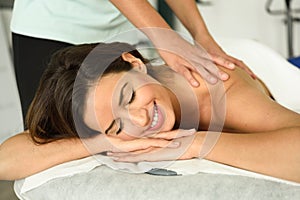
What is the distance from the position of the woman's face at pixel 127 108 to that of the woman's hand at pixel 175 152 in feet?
0.14

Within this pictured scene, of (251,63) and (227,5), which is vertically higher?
(251,63)

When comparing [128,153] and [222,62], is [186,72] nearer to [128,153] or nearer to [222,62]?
[222,62]

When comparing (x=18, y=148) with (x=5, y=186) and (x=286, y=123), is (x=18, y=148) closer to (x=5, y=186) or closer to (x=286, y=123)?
(x=5, y=186)

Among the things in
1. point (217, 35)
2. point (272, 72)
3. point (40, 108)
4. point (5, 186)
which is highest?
point (40, 108)

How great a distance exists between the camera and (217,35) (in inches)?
143

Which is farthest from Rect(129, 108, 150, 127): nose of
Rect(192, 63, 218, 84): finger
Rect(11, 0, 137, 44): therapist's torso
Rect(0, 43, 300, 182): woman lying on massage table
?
Rect(11, 0, 137, 44): therapist's torso

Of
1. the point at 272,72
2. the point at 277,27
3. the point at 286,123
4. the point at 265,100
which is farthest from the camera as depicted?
the point at 277,27

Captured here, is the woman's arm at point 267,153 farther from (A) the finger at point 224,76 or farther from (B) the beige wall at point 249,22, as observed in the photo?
(B) the beige wall at point 249,22

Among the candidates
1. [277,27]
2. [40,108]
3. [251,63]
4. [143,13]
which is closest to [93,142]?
[40,108]

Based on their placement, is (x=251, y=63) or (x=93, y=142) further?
(x=251, y=63)

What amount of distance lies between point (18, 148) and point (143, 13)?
18.2 inches

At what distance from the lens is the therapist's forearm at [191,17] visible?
4.96 feet

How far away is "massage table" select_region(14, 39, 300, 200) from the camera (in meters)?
0.88

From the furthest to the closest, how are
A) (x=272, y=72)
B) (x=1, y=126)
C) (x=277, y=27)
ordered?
(x=277, y=27)
(x=1, y=126)
(x=272, y=72)
